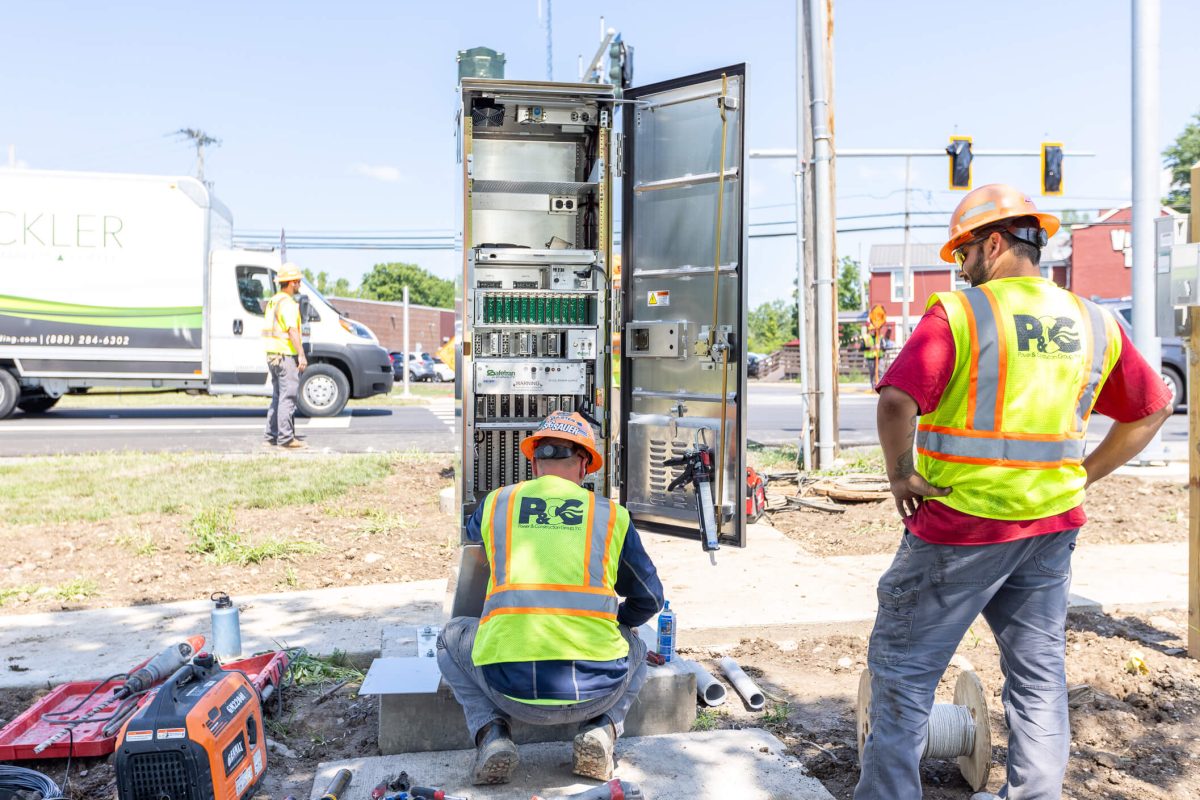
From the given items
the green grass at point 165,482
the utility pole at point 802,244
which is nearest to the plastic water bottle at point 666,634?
the green grass at point 165,482

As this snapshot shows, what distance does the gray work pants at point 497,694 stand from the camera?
341 centimetres

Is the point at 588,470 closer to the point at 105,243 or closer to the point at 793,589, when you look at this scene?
the point at 793,589

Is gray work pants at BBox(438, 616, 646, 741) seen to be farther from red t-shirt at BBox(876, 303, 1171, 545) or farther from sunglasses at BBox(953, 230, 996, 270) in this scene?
sunglasses at BBox(953, 230, 996, 270)

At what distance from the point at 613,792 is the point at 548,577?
2.44ft

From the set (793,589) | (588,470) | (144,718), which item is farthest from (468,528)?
(793,589)

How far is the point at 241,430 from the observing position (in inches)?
576

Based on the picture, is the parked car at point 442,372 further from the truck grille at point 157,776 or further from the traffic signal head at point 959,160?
the truck grille at point 157,776

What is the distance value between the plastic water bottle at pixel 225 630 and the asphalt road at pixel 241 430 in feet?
24.8

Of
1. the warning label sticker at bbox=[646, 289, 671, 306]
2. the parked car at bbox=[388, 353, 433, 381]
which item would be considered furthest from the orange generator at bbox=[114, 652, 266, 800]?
the parked car at bbox=[388, 353, 433, 381]

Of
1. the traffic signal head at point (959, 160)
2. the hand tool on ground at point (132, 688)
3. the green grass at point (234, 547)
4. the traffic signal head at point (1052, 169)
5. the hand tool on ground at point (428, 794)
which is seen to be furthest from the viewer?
the traffic signal head at point (1052, 169)

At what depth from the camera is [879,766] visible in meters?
2.98

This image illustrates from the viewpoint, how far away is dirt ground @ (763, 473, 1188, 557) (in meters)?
7.71

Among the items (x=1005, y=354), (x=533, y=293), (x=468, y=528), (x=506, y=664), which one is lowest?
(x=506, y=664)

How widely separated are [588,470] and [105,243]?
14961 millimetres
